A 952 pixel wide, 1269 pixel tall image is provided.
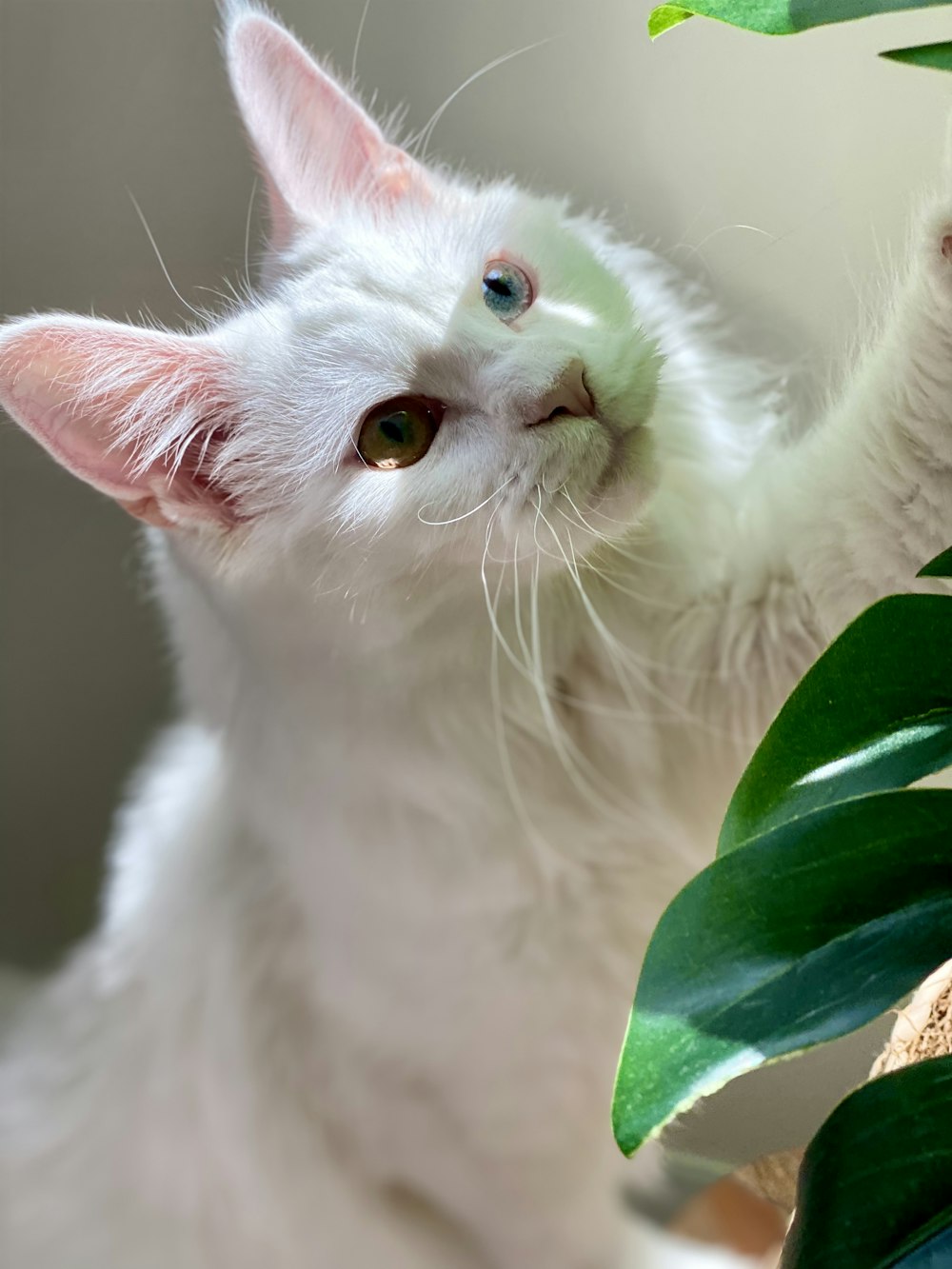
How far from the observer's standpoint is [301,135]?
0.91 metres

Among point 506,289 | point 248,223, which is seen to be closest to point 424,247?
point 506,289

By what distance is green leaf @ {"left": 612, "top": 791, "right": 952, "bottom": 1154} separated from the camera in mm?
461

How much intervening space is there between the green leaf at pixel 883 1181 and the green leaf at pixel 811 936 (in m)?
0.03

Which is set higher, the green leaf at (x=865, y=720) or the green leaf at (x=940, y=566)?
the green leaf at (x=940, y=566)

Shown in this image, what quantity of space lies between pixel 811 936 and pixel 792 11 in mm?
441

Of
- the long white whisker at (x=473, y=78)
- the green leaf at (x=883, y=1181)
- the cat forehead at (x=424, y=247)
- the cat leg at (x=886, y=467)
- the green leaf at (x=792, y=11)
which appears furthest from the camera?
the long white whisker at (x=473, y=78)

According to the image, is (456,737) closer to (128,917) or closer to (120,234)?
(128,917)

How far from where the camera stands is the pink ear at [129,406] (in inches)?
27.9

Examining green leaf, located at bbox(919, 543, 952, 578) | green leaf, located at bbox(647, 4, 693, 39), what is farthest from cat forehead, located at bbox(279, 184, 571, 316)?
green leaf, located at bbox(919, 543, 952, 578)

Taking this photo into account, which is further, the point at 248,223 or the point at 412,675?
the point at 248,223

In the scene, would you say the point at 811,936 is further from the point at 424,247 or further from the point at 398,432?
the point at 424,247

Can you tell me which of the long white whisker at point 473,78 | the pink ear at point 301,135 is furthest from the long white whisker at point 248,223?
the long white whisker at point 473,78

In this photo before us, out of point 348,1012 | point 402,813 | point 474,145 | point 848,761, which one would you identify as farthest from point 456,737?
point 474,145

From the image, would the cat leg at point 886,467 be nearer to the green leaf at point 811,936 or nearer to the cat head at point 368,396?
the cat head at point 368,396
